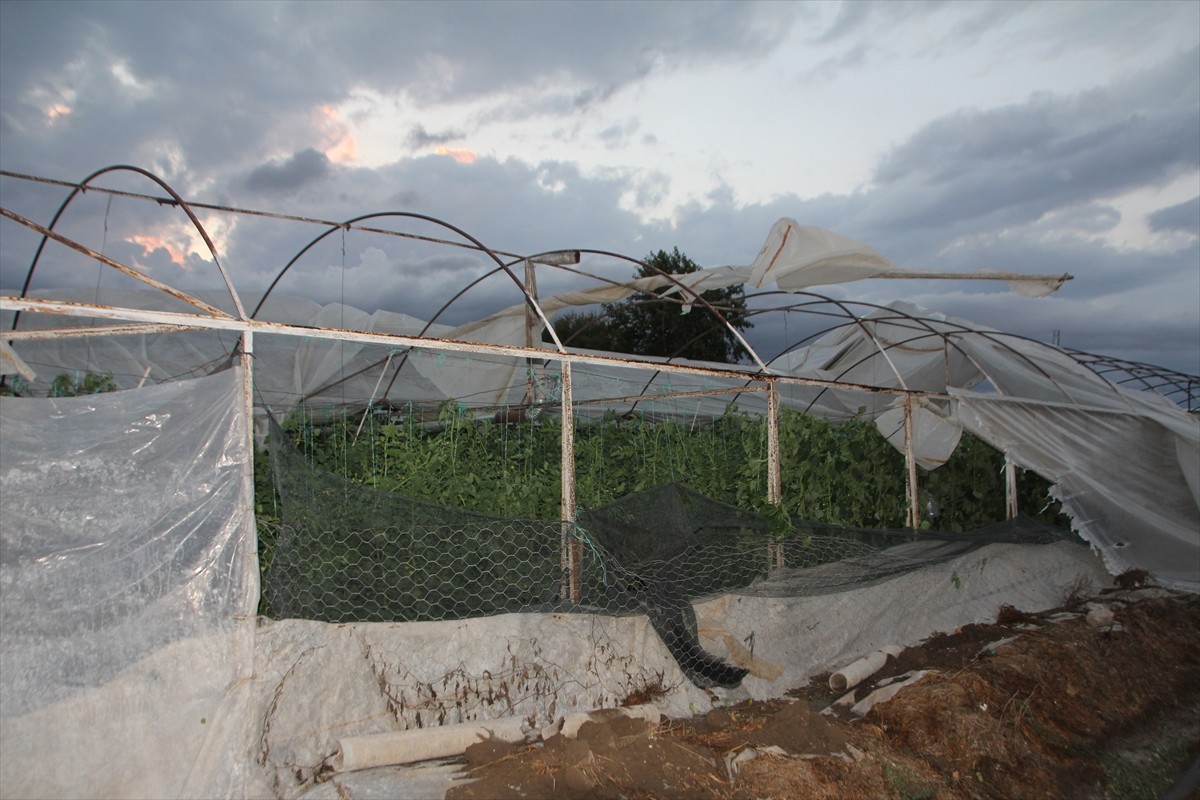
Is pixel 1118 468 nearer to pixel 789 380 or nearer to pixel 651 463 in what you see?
pixel 789 380

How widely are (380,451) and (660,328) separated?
1449 cm

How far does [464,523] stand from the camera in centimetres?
424

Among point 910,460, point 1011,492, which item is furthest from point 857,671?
point 1011,492

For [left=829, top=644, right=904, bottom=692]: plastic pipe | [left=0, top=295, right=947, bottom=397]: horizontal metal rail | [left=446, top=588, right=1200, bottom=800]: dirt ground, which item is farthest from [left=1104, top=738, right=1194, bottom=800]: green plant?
[left=0, top=295, right=947, bottom=397]: horizontal metal rail

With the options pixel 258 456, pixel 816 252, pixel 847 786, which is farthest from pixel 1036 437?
pixel 258 456

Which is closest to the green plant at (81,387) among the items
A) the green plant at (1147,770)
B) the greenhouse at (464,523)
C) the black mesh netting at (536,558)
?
the greenhouse at (464,523)

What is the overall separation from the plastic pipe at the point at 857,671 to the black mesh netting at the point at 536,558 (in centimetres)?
55

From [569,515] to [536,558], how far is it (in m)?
0.37

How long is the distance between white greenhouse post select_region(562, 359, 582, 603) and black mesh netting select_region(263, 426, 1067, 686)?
0.04ft

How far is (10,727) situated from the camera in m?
3.09

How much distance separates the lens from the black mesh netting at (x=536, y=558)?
406cm

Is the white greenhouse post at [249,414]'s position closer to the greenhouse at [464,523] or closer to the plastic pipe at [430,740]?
the greenhouse at [464,523]

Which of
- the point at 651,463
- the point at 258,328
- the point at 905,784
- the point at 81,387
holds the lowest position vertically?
the point at 905,784

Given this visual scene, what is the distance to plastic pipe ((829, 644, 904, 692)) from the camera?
5309mm
